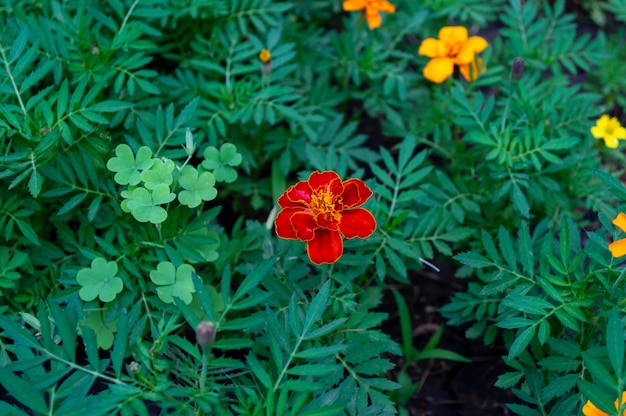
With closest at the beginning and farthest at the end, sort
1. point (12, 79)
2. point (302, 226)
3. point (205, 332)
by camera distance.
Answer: point (205, 332) → point (302, 226) → point (12, 79)

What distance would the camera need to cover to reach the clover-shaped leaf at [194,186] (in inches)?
72.4

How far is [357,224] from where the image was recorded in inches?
66.5

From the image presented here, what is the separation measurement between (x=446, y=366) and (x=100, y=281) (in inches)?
49.5

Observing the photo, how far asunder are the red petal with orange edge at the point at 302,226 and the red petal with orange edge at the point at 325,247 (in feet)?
0.09

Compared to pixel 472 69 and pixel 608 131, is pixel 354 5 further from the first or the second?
pixel 608 131

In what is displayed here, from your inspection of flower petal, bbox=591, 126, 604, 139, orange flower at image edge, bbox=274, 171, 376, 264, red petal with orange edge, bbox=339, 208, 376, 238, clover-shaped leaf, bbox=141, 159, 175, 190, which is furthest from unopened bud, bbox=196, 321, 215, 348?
flower petal, bbox=591, 126, 604, 139

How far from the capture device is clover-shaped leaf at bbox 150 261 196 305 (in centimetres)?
184

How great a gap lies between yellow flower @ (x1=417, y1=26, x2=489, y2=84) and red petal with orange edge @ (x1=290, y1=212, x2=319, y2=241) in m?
0.99

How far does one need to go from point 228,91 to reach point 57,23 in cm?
60

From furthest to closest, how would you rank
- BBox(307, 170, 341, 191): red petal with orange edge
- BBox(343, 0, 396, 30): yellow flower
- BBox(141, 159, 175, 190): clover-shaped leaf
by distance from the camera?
BBox(343, 0, 396, 30): yellow flower
BBox(141, 159, 175, 190): clover-shaped leaf
BBox(307, 170, 341, 191): red petal with orange edge

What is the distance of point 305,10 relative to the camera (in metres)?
2.94

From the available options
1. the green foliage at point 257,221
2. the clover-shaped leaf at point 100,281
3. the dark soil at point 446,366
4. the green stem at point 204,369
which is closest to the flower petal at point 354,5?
the green foliage at point 257,221

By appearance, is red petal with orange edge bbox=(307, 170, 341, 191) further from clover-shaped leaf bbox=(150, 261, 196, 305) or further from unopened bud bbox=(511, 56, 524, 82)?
unopened bud bbox=(511, 56, 524, 82)

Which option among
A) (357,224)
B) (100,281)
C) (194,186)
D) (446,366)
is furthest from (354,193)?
(446,366)
